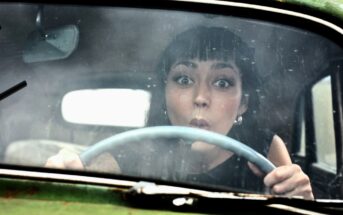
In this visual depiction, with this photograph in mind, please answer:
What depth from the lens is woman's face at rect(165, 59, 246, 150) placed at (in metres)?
1.76

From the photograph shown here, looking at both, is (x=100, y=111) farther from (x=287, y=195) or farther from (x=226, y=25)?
(x=287, y=195)

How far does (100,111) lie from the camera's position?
176 centimetres

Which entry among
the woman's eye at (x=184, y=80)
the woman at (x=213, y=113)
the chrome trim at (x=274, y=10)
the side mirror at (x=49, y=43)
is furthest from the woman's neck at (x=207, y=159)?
the side mirror at (x=49, y=43)

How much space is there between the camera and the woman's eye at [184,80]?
1.80 m

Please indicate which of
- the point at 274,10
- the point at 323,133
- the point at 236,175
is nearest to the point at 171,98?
the point at 236,175

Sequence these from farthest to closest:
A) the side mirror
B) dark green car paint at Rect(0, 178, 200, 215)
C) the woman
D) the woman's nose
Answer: the side mirror, the woman's nose, the woman, dark green car paint at Rect(0, 178, 200, 215)

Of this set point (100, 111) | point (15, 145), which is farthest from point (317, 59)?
point (15, 145)

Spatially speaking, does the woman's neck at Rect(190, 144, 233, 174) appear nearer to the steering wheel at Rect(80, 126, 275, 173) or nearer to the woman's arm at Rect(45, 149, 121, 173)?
the steering wheel at Rect(80, 126, 275, 173)

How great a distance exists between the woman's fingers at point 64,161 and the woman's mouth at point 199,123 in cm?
34

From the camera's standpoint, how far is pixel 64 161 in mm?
1690

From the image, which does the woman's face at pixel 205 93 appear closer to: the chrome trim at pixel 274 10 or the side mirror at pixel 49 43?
the chrome trim at pixel 274 10

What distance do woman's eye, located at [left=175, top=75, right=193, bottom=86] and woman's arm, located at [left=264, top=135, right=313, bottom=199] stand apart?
1.02 ft

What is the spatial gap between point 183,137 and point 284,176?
30 centimetres

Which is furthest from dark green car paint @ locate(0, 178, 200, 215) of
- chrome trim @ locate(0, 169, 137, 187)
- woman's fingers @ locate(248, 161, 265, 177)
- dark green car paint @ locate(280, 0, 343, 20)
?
dark green car paint @ locate(280, 0, 343, 20)
